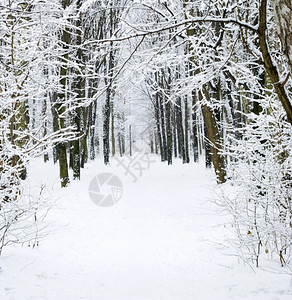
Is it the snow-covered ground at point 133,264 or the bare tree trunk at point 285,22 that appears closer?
the bare tree trunk at point 285,22

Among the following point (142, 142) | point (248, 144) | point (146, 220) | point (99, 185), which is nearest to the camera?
point (248, 144)

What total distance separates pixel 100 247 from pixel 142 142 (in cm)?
4082

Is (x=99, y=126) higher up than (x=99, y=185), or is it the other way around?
(x=99, y=126)

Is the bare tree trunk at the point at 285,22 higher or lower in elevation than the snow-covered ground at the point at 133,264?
higher

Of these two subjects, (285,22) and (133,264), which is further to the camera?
(133,264)

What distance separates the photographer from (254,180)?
3.84 meters

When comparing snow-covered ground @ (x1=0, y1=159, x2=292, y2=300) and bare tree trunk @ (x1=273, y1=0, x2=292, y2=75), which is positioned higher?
bare tree trunk @ (x1=273, y1=0, x2=292, y2=75)

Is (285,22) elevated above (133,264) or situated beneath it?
elevated above

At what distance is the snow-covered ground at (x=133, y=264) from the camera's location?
329 cm

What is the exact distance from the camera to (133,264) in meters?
4.48

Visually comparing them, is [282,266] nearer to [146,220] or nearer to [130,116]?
[146,220]

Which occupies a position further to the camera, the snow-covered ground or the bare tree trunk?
the snow-covered ground

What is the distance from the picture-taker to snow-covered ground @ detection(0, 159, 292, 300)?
3292 mm

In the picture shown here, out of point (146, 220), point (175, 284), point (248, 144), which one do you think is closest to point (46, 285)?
point (175, 284)
